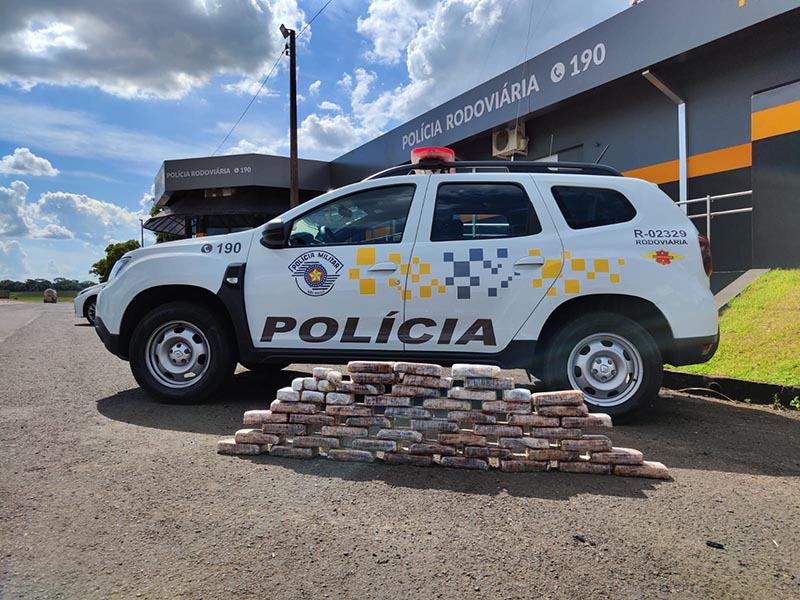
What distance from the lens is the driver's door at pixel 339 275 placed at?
4.39 meters

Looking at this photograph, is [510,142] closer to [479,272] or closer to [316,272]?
[479,272]

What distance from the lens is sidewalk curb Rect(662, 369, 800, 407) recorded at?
4938 mm

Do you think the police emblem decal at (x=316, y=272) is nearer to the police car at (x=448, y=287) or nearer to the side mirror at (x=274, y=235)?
the police car at (x=448, y=287)

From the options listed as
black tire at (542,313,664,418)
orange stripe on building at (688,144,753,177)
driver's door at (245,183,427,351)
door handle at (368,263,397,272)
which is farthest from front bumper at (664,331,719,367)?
orange stripe on building at (688,144,753,177)

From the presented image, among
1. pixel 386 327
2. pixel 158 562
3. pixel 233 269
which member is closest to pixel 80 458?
pixel 158 562

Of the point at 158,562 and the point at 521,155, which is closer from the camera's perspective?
the point at 158,562

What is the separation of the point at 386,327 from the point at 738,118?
817cm

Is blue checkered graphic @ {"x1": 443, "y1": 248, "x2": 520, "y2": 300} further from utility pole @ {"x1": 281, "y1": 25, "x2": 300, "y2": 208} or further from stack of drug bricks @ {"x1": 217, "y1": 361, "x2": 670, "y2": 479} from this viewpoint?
utility pole @ {"x1": 281, "y1": 25, "x2": 300, "y2": 208}

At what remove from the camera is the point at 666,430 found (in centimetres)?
417

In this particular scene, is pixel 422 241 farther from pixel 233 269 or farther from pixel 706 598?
pixel 706 598

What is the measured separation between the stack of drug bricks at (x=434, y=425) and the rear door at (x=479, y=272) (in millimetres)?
860

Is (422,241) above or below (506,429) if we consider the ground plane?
above

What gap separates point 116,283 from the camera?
190 inches

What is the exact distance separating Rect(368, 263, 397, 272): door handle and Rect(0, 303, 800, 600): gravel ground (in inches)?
65.0
